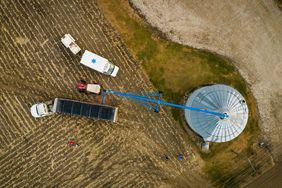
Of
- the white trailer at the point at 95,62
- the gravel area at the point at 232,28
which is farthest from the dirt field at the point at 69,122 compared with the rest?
the gravel area at the point at 232,28

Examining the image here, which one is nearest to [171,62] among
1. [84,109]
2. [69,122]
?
[84,109]

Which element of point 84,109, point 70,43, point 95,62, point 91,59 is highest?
point 70,43

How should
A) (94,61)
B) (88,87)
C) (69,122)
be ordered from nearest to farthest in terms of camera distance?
(94,61) < (88,87) < (69,122)

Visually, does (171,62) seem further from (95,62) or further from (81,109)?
(81,109)

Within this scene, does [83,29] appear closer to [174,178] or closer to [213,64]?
[213,64]

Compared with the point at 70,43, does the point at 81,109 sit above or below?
below

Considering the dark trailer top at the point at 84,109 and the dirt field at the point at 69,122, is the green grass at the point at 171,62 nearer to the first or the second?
the dirt field at the point at 69,122
